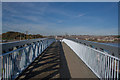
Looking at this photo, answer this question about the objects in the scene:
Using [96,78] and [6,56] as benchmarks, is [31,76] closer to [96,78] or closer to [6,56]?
[6,56]

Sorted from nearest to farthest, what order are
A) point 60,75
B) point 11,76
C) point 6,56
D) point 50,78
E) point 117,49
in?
point 117,49 → point 6,56 → point 11,76 → point 50,78 → point 60,75

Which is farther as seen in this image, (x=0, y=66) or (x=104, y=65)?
(x=104, y=65)

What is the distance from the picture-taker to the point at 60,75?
4.09 meters

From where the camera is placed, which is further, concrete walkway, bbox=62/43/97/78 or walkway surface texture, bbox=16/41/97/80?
concrete walkway, bbox=62/43/97/78

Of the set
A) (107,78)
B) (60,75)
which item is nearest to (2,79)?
(60,75)

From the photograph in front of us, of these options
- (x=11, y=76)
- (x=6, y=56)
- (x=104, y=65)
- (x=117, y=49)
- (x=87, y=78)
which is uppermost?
(x=117, y=49)

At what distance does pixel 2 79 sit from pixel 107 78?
3.27m

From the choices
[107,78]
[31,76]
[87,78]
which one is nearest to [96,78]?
[87,78]

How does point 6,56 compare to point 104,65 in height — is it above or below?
above

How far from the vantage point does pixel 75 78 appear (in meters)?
3.86

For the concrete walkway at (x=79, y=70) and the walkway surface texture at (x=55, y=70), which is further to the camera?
the concrete walkway at (x=79, y=70)

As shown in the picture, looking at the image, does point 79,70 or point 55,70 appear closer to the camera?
point 55,70

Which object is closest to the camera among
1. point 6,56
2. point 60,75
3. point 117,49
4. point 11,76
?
point 117,49

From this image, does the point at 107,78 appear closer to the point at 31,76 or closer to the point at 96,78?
the point at 96,78
